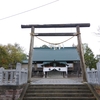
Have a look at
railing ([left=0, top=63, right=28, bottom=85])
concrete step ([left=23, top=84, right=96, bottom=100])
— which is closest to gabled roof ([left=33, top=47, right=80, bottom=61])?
concrete step ([left=23, top=84, right=96, bottom=100])

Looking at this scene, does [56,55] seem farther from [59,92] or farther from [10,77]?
[10,77]

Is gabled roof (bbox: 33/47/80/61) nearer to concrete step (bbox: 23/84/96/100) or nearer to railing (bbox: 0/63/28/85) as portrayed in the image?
concrete step (bbox: 23/84/96/100)

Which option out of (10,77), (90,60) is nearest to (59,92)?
(10,77)

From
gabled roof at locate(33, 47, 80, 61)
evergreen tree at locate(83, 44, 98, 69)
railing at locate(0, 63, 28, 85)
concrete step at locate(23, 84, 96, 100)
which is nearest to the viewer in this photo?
railing at locate(0, 63, 28, 85)

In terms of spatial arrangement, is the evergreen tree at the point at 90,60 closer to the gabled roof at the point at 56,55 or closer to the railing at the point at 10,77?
the gabled roof at the point at 56,55

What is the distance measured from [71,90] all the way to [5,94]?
3.22m

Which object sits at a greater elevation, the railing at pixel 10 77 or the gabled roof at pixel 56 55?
the gabled roof at pixel 56 55

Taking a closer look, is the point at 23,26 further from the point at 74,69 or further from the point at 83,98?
the point at 74,69

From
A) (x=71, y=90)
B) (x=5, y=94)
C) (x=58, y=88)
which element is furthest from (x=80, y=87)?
(x=5, y=94)

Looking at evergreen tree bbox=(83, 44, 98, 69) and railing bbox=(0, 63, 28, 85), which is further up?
evergreen tree bbox=(83, 44, 98, 69)

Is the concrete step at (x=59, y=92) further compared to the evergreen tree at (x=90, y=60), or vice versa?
the evergreen tree at (x=90, y=60)

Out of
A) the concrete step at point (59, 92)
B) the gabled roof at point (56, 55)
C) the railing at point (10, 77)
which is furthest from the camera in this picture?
the gabled roof at point (56, 55)

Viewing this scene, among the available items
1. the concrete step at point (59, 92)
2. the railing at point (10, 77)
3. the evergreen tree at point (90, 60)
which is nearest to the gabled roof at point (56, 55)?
the evergreen tree at point (90, 60)

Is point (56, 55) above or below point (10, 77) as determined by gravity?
above
